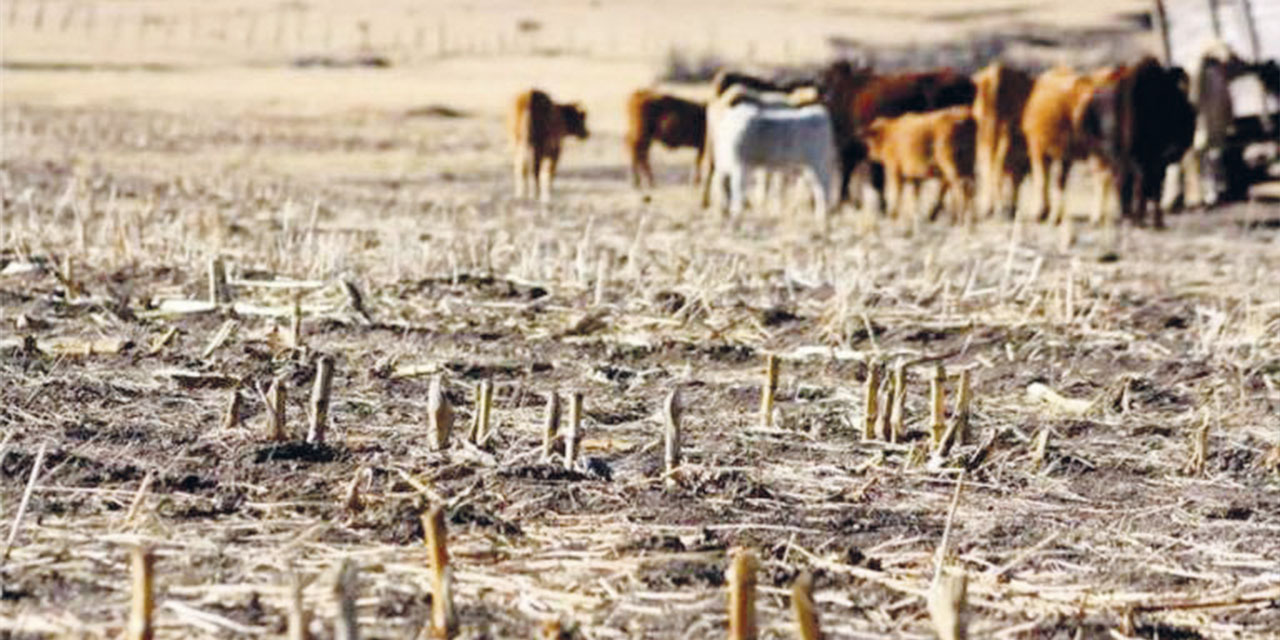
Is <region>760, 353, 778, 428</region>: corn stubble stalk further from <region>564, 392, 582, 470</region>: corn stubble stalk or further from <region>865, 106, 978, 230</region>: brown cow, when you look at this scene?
<region>865, 106, 978, 230</region>: brown cow

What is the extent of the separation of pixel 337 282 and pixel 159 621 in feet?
16.1

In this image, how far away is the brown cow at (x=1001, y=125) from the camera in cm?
1909

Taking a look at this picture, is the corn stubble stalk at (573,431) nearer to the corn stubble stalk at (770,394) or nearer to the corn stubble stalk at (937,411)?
the corn stubble stalk at (770,394)

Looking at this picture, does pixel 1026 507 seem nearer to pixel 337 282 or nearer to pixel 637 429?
pixel 637 429

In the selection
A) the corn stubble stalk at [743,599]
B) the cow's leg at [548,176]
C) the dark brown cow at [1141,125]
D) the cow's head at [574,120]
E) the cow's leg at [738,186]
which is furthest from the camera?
the cow's head at [574,120]

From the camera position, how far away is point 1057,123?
18078mm

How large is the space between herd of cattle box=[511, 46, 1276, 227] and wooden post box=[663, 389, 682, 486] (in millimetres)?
12912

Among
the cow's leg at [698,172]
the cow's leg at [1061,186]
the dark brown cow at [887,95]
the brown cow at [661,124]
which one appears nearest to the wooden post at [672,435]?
the cow's leg at [1061,186]

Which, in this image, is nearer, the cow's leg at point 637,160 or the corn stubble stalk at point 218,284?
the corn stubble stalk at point 218,284

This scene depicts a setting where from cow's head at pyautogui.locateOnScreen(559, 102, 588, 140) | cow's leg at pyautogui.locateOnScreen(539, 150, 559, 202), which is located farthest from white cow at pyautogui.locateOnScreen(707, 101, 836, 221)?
cow's head at pyautogui.locateOnScreen(559, 102, 588, 140)

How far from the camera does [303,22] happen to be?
55219mm

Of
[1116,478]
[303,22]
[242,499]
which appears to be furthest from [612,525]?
[303,22]

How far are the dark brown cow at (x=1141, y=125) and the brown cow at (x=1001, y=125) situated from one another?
1.45m

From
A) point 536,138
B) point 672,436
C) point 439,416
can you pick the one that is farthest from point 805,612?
point 536,138
